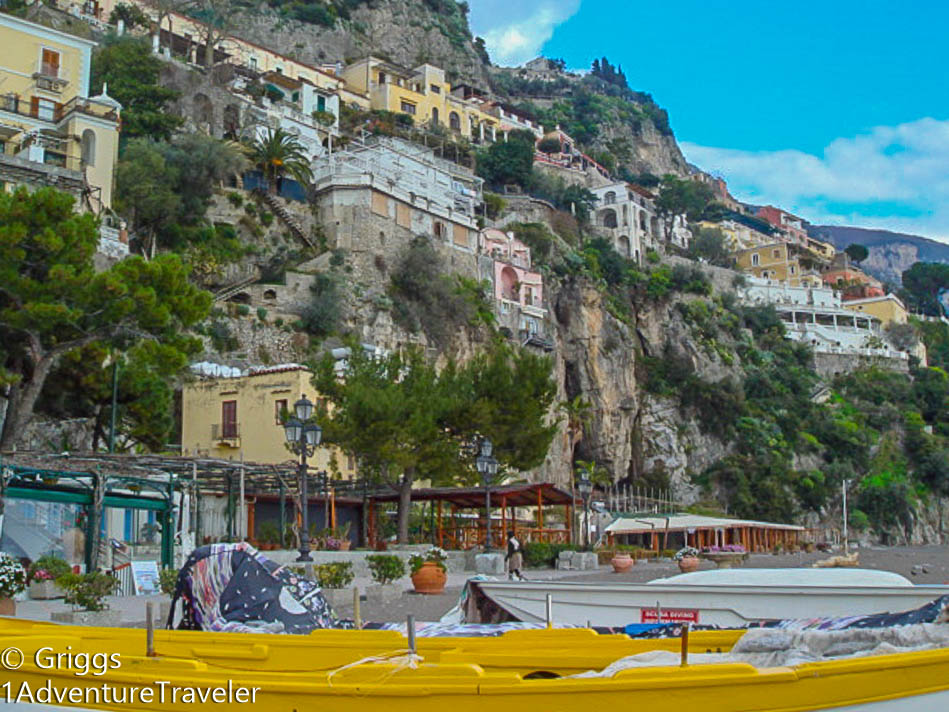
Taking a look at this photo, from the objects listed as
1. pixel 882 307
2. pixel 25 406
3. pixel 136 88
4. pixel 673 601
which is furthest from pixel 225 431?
pixel 882 307

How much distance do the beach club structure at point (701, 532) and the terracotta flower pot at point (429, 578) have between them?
73.9ft

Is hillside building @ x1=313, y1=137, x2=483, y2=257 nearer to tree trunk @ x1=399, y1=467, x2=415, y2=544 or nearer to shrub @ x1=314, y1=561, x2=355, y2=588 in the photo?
tree trunk @ x1=399, y1=467, x2=415, y2=544

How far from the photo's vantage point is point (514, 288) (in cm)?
5878

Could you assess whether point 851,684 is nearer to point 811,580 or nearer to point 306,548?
point 811,580

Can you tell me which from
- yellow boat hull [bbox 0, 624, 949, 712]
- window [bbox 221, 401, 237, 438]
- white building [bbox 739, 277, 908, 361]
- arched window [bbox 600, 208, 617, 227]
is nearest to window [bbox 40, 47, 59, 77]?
window [bbox 221, 401, 237, 438]

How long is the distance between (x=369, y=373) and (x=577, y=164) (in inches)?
2693

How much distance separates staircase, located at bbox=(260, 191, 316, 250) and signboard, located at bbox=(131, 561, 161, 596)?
32.8 m

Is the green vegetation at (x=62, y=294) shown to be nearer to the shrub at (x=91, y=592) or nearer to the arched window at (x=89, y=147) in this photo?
the shrub at (x=91, y=592)

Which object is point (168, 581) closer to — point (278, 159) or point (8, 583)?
point (8, 583)

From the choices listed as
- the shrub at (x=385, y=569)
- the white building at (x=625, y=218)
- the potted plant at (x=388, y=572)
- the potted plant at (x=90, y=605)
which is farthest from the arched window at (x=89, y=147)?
the white building at (x=625, y=218)

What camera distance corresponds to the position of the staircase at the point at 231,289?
43.3 meters

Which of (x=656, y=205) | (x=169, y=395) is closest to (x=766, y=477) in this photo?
(x=656, y=205)

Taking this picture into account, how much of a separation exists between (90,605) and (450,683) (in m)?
9.77

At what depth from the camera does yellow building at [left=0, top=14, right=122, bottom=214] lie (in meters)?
38.5
